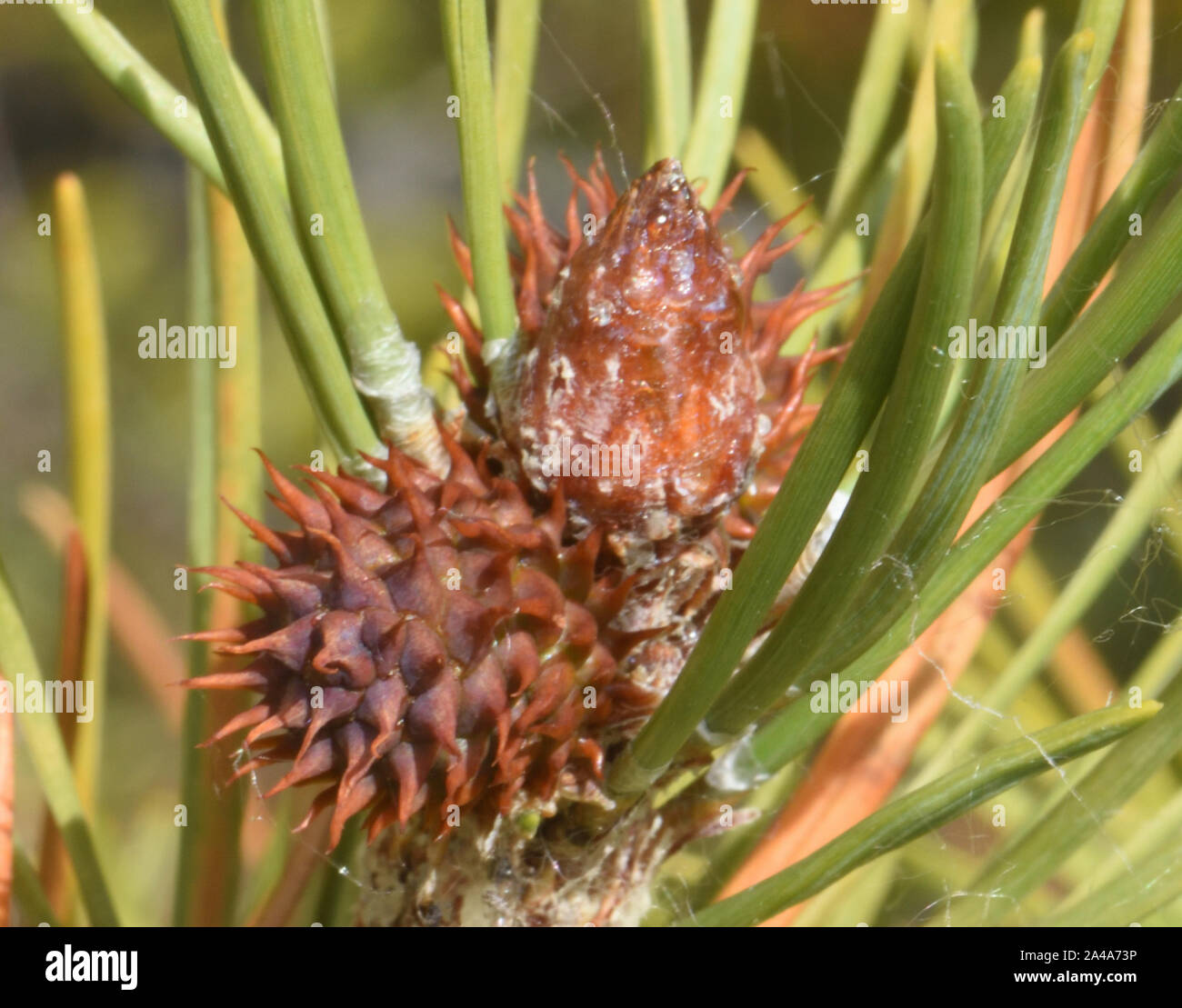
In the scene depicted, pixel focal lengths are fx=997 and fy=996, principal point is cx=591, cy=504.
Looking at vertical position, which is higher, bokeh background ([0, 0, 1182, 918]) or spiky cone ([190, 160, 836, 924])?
bokeh background ([0, 0, 1182, 918])

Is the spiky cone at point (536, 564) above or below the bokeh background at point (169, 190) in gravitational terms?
below

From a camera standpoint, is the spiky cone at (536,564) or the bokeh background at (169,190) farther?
the bokeh background at (169,190)

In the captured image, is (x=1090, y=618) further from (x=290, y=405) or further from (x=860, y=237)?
(x=290, y=405)

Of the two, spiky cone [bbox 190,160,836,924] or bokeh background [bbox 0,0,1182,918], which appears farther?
bokeh background [bbox 0,0,1182,918]

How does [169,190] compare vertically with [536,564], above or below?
above
